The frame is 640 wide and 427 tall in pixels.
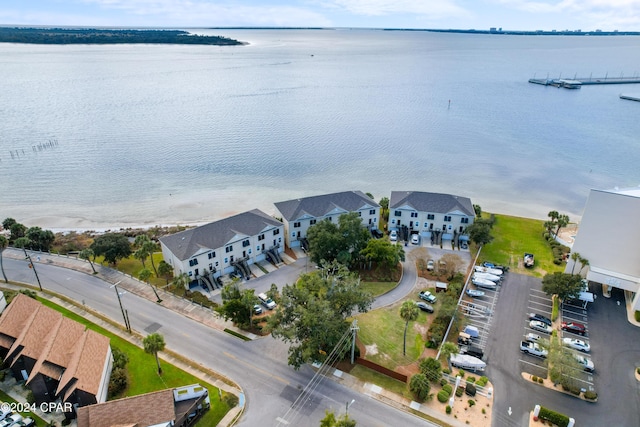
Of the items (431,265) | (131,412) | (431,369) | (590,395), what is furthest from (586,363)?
(131,412)

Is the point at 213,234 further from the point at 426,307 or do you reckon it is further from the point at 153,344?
the point at 426,307

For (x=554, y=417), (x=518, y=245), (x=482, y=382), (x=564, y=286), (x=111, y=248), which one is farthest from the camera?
(x=518, y=245)

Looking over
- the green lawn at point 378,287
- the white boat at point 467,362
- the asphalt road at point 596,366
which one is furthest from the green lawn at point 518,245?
the white boat at point 467,362

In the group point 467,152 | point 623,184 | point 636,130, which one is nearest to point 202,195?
point 467,152

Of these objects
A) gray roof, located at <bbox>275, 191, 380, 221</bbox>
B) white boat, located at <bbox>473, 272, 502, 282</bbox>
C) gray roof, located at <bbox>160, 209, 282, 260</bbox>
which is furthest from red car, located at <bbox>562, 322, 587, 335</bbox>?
gray roof, located at <bbox>160, 209, 282, 260</bbox>

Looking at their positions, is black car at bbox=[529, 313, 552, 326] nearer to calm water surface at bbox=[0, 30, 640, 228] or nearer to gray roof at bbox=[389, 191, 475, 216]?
gray roof at bbox=[389, 191, 475, 216]

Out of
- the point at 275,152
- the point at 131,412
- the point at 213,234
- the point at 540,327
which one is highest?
the point at 213,234
